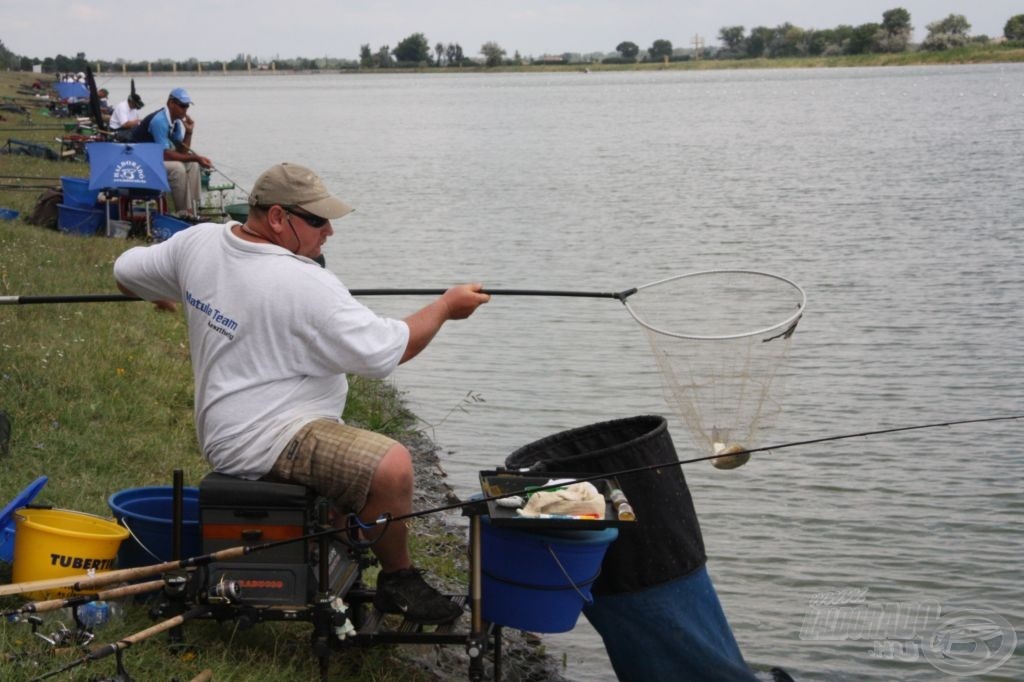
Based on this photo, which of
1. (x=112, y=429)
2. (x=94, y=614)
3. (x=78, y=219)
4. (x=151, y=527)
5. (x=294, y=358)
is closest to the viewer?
(x=294, y=358)

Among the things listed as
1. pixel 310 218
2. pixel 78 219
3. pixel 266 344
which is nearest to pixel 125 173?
pixel 78 219

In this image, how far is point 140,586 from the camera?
402 cm

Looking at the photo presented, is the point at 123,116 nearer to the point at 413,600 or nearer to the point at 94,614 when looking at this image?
the point at 94,614

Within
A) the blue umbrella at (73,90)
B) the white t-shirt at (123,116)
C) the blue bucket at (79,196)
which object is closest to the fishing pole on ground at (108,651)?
the blue bucket at (79,196)

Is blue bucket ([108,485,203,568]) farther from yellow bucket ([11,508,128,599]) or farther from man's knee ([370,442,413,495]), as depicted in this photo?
man's knee ([370,442,413,495])

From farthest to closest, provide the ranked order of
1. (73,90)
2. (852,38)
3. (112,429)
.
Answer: (852,38) → (73,90) → (112,429)

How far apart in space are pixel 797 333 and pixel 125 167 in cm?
640

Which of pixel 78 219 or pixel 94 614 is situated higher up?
pixel 78 219

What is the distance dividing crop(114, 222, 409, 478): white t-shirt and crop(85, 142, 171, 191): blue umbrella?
28.2ft

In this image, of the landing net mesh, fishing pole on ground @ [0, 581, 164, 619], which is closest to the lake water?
the landing net mesh

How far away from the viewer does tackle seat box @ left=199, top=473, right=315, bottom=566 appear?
416 cm

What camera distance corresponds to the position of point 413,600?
171 inches

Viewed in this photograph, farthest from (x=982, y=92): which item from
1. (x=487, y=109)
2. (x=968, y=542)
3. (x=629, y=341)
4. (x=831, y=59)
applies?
(x=831, y=59)

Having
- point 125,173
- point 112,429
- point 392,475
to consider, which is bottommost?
point 112,429
